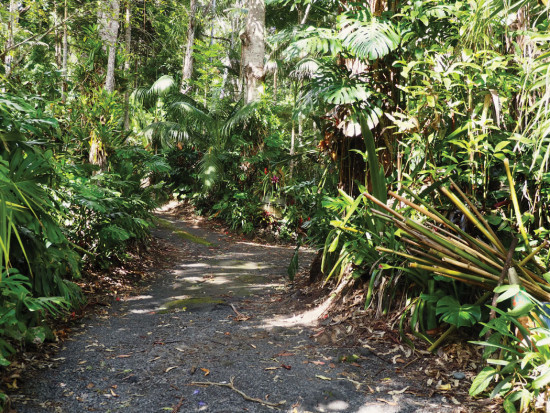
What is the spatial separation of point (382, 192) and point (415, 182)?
332 millimetres

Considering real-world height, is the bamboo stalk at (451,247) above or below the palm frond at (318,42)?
below

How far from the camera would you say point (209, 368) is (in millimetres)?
2443

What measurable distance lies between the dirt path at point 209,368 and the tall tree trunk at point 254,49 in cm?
572

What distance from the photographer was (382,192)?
310 cm

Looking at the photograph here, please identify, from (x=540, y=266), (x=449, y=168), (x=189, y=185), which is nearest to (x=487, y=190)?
(x=449, y=168)

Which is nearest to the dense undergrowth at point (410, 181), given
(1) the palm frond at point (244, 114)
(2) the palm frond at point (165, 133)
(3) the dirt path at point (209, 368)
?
(3) the dirt path at point (209, 368)

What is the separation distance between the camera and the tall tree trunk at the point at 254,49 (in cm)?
812

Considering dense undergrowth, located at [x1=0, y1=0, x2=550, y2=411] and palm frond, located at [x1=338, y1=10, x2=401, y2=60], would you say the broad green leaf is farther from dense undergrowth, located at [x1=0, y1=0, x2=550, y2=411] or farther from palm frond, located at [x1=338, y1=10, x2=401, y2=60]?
palm frond, located at [x1=338, y1=10, x2=401, y2=60]

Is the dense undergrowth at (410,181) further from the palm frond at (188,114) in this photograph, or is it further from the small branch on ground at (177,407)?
the palm frond at (188,114)

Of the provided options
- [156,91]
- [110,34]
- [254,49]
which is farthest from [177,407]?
[156,91]

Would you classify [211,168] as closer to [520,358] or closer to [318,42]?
[318,42]

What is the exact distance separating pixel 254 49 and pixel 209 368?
24.0 feet

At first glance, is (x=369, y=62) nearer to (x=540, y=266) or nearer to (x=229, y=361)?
(x=540, y=266)

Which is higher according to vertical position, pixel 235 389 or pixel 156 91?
pixel 156 91
